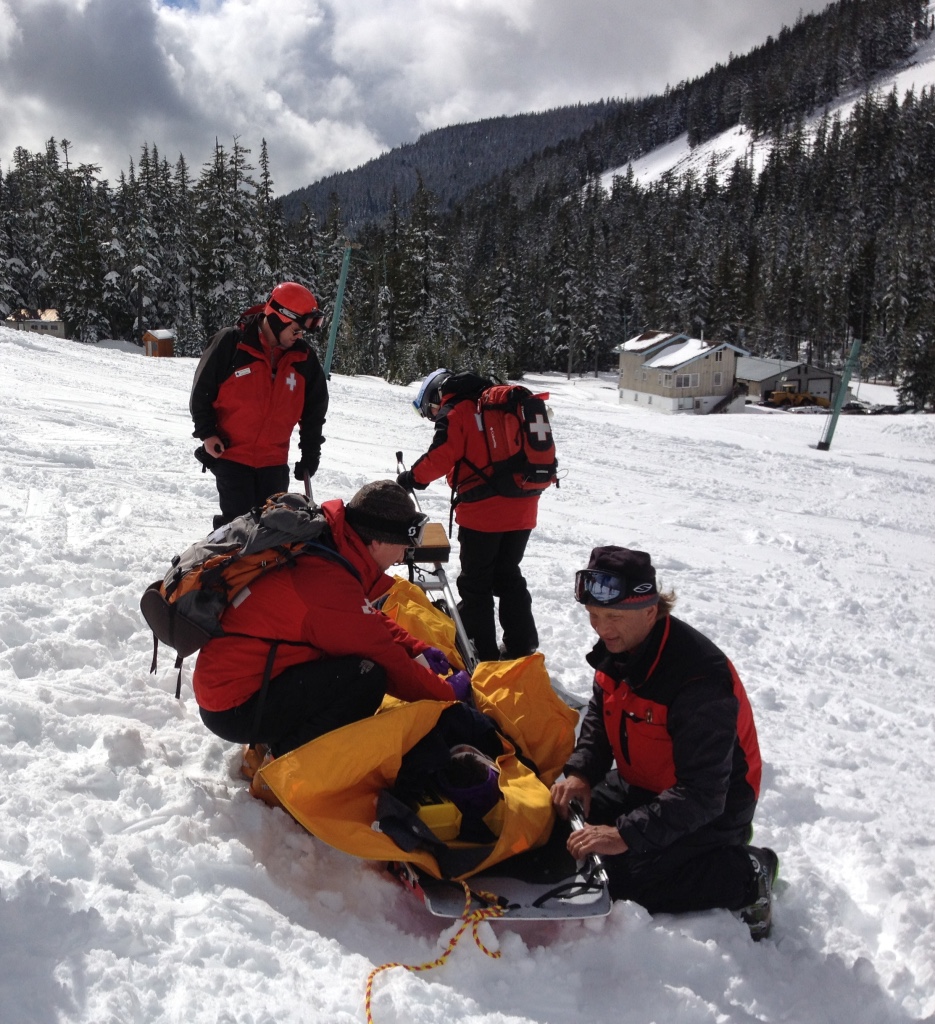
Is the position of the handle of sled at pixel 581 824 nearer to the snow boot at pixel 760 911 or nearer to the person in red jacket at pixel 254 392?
the snow boot at pixel 760 911

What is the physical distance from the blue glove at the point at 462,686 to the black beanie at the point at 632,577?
97cm

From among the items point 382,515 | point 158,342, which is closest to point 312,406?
point 382,515

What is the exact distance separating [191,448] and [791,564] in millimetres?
7148

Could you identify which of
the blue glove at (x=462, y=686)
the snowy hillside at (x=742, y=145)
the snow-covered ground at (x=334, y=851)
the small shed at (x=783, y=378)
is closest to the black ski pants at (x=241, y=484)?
the snow-covered ground at (x=334, y=851)

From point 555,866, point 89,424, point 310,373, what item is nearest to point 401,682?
point 555,866

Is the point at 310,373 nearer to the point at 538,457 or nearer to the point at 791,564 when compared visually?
the point at 538,457

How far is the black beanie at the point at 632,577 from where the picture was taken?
270 cm

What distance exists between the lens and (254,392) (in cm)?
450

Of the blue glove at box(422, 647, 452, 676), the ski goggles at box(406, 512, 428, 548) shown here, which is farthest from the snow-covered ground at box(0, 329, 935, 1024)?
the ski goggles at box(406, 512, 428, 548)

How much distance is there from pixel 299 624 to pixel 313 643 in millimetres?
101

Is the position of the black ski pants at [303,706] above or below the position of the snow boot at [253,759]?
above

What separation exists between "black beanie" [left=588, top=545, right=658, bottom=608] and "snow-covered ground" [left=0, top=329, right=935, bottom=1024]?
106cm

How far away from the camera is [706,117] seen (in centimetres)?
13338

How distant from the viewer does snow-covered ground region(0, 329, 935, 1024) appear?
2.23m
